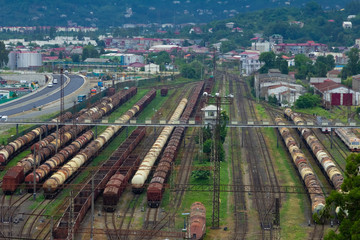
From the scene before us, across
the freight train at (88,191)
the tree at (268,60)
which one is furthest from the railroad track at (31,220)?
the tree at (268,60)

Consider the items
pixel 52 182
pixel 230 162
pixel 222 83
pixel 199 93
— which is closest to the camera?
pixel 52 182

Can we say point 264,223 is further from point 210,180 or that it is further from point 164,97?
point 164,97

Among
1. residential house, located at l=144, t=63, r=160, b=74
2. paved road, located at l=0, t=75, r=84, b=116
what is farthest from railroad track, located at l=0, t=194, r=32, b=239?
residential house, located at l=144, t=63, r=160, b=74

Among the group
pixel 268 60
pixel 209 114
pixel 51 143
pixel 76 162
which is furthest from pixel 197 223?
pixel 268 60

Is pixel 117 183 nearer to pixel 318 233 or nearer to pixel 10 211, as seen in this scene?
pixel 10 211

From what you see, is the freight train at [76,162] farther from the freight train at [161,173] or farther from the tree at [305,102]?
the tree at [305,102]

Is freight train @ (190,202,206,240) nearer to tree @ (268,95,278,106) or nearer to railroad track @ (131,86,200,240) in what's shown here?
railroad track @ (131,86,200,240)

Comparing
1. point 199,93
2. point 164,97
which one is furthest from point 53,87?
point 199,93
